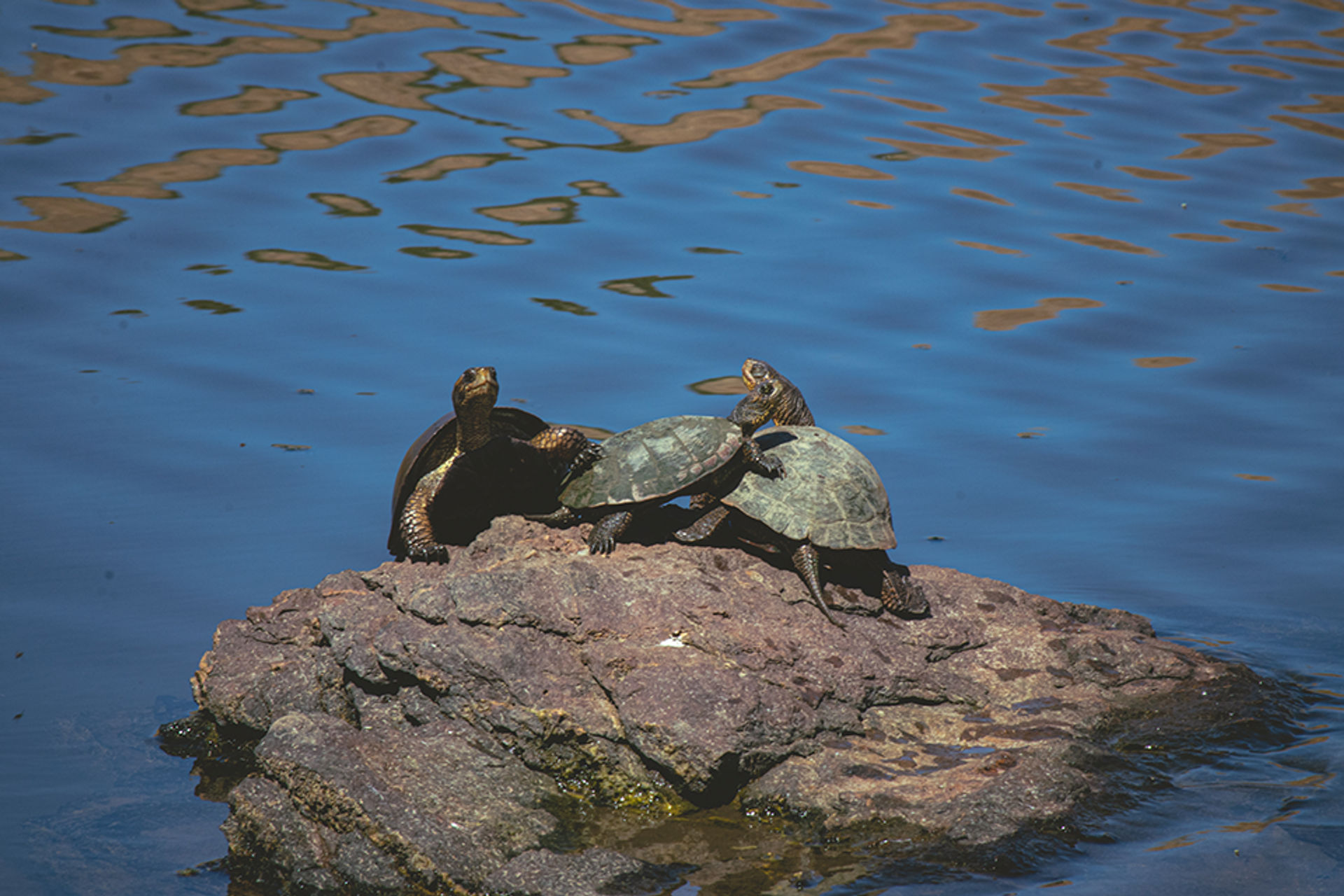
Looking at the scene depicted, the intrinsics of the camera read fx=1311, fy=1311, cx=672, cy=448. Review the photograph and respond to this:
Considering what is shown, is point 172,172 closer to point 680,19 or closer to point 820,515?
point 680,19

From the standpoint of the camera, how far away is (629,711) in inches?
175

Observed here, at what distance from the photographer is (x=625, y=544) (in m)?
5.28

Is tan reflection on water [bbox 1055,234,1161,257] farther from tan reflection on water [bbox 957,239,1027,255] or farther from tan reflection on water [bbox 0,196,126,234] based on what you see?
tan reflection on water [bbox 0,196,126,234]

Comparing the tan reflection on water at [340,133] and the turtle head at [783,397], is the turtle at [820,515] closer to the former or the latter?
the turtle head at [783,397]

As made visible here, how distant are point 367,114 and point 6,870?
34.7 ft

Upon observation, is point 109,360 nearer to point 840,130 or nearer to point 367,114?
point 367,114

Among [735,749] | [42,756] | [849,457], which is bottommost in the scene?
[42,756]

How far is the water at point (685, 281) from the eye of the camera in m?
5.56

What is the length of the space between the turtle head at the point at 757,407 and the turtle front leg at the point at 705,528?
37cm

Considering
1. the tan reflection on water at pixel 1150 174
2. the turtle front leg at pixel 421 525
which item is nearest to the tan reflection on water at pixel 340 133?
the tan reflection on water at pixel 1150 174

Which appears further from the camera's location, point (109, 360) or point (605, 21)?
point (605, 21)

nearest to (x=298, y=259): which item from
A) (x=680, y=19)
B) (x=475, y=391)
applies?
(x=475, y=391)

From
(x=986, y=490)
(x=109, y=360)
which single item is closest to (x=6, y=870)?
(x=109, y=360)

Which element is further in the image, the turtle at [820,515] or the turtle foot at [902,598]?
the turtle foot at [902,598]
